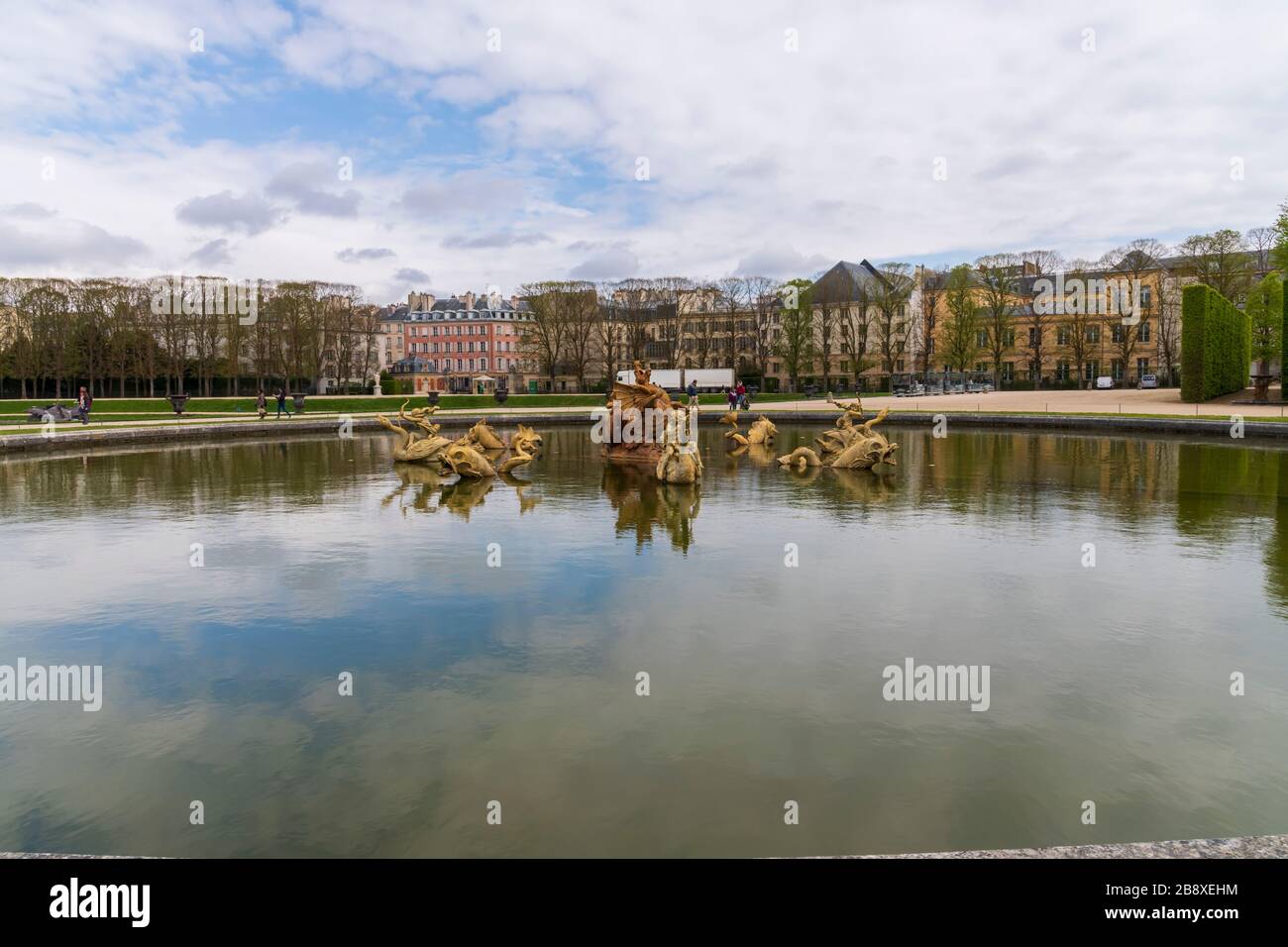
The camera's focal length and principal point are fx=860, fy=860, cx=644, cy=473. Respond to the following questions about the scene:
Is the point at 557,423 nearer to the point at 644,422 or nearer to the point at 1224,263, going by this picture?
the point at 644,422

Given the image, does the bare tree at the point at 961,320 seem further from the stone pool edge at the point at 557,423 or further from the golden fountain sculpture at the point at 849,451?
the golden fountain sculpture at the point at 849,451

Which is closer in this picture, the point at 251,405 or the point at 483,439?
the point at 483,439

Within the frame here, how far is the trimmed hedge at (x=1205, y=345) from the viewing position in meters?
51.9

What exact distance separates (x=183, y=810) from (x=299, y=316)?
264 feet

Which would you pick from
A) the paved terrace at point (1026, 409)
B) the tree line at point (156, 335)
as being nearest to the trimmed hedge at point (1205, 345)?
the paved terrace at point (1026, 409)

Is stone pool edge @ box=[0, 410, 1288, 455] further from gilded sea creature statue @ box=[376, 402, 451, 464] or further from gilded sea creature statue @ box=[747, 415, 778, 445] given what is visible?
gilded sea creature statue @ box=[376, 402, 451, 464]

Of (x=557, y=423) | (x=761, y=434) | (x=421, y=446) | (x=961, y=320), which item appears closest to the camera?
(x=421, y=446)

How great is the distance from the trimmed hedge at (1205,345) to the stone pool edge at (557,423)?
14.7 meters

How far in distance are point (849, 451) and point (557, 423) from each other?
28.6 m

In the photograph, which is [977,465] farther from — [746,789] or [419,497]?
[746,789]

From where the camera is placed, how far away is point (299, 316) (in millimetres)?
80000

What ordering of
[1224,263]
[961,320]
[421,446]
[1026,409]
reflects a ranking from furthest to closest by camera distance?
[961,320] < [1224,263] < [1026,409] < [421,446]

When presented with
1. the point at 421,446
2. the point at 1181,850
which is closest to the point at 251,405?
the point at 421,446

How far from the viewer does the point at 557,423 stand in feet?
174
